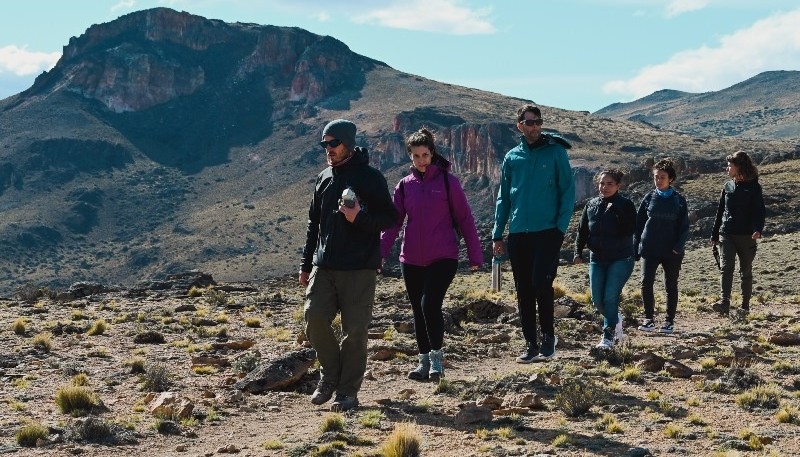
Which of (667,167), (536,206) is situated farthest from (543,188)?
(667,167)

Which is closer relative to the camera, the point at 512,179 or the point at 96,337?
the point at 512,179

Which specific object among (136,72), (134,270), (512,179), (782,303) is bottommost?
(134,270)

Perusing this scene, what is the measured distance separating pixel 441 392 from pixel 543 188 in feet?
6.33

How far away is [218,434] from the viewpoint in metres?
7.04

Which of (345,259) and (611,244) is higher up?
(345,259)

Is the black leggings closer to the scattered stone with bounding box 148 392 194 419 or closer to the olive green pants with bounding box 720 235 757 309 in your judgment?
the scattered stone with bounding box 148 392 194 419

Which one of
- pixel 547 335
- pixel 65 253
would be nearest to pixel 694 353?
pixel 547 335

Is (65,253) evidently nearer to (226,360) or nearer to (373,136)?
(373,136)

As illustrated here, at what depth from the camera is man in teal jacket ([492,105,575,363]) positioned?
867 centimetres

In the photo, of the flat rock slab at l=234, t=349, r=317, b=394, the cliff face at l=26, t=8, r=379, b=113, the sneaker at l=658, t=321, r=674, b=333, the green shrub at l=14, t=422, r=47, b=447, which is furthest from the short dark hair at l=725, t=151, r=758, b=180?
the cliff face at l=26, t=8, r=379, b=113

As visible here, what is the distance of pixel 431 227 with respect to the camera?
27.3ft

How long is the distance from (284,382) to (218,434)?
60.2 inches

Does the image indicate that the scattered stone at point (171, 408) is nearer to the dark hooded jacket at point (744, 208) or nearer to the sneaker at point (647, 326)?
the sneaker at point (647, 326)

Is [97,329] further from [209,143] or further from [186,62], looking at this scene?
[186,62]
